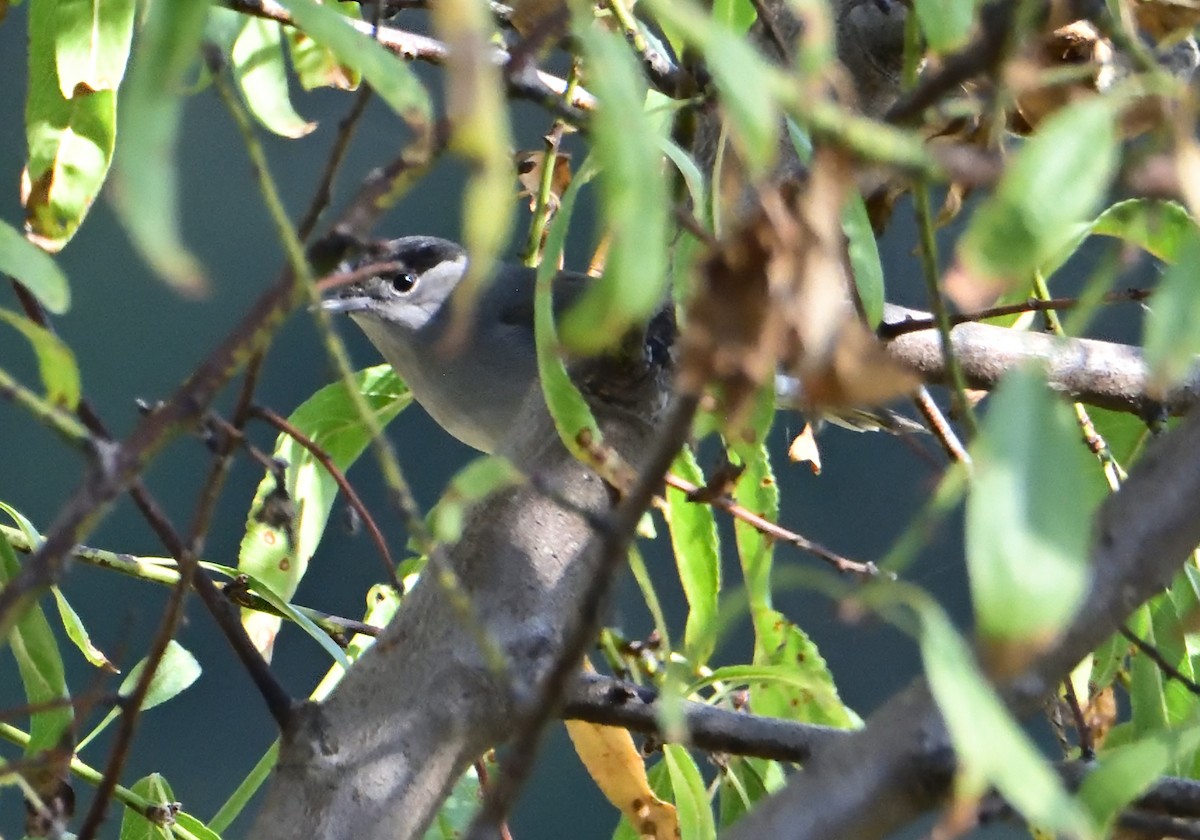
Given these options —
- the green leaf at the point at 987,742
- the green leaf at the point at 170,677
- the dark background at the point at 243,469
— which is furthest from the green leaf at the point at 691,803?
the dark background at the point at 243,469

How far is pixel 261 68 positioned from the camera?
0.80 metres

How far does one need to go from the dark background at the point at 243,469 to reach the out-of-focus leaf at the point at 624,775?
3.66ft

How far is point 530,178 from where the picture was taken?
117 cm

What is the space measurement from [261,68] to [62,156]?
0.40 ft

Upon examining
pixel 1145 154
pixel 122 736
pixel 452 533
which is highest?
pixel 1145 154

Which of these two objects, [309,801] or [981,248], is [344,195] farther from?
[981,248]

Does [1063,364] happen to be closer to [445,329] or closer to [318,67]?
[318,67]

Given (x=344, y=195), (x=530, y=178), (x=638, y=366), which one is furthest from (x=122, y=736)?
(x=344, y=195)

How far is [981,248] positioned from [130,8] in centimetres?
61

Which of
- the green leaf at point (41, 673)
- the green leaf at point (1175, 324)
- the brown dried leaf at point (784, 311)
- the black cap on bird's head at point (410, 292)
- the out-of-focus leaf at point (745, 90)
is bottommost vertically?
the green leaf at point (41, 673)

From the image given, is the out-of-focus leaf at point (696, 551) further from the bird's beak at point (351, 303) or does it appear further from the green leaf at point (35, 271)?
the bird's beak at point (351, 303)

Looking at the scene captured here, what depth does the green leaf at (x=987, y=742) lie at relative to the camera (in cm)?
24

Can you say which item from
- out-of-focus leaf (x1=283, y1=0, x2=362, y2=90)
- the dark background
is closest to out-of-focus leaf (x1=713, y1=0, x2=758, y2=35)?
out-of-focus leaf (x1=283, y1=0, x2=362, y2=90)

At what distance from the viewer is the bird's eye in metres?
1.69
